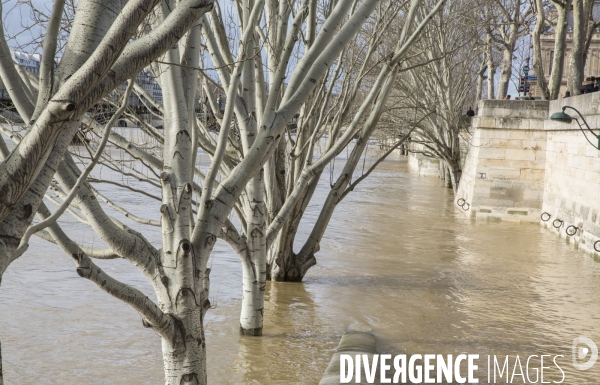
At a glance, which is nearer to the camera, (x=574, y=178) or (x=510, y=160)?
(x=574, y=178)

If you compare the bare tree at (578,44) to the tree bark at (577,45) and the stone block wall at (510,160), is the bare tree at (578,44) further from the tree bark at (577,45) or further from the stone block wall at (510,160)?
the stone block wall at (510,160)

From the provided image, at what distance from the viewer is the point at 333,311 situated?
962 cm

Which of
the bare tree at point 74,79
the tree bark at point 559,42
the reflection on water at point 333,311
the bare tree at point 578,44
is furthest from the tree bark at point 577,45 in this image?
the bare tree at point 74,79

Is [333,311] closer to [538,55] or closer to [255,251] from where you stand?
[255,251]

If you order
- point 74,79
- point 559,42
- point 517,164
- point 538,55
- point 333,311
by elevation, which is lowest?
point 333,311

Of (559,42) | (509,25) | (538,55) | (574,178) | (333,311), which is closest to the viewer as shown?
(333,311)

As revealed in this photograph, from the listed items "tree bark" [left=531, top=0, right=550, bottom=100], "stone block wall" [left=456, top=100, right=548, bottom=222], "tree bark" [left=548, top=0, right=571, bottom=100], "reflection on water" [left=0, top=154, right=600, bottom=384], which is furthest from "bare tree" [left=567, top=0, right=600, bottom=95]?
"reflection on water" [left=0, top=154, right=600, bottom=384]

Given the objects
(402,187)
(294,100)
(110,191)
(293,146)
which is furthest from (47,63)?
(402,187)

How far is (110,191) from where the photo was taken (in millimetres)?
26141

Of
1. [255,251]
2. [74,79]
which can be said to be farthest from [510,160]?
[74,79]

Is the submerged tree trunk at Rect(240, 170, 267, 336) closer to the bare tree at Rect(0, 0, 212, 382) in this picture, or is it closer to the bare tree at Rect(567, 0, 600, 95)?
the bare tree at Rect(0, 0, 212, 382)

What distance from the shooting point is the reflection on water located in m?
7.46

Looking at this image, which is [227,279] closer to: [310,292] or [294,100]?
[310,292]

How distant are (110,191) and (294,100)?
865 inches
